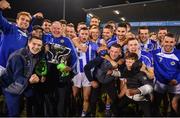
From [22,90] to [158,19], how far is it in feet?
47.4

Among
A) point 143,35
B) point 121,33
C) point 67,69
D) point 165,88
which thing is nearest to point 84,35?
point 121,33

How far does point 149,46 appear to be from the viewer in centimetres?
764

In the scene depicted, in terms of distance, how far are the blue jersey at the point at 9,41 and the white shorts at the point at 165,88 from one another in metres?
2.66

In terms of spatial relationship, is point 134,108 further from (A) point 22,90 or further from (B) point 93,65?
(A) point 22,90

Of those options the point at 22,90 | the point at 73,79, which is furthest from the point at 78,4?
the point at 22,90

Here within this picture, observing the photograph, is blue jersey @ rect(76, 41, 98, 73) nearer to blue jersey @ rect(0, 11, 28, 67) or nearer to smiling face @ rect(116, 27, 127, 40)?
smiling face @ rect(116, 27, 127, 40)

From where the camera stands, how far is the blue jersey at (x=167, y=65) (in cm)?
671

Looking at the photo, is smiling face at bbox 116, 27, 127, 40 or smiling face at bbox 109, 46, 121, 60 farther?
smiling face at bbox 116, 27, 127, 40

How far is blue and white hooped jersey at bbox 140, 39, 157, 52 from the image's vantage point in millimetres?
7304

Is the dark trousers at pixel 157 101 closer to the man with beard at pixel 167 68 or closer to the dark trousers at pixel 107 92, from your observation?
the man with beard at pixel 167 68

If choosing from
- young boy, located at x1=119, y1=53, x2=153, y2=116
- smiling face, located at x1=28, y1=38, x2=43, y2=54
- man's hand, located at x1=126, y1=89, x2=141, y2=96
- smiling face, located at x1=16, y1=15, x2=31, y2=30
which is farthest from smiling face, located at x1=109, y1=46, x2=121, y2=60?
smiling face, located at x1=16, y1=15, x2=31, y2=30

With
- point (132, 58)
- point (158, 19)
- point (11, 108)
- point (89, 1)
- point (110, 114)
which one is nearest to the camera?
point (11, 108)

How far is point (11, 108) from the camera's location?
5.34 meters

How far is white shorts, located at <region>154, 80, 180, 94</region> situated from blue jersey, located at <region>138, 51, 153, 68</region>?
44 cm
